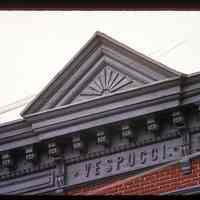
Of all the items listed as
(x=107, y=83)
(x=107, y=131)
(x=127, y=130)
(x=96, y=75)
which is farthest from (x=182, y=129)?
(x=96, y=75)

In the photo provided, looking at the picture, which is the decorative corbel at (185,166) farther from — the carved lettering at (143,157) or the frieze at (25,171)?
the frieze at (25,171)

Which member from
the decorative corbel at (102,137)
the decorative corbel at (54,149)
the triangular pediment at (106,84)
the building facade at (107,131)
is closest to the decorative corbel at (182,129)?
the building facade at (107,131)

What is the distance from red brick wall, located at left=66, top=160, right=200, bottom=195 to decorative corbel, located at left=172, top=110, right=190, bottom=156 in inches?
11.5

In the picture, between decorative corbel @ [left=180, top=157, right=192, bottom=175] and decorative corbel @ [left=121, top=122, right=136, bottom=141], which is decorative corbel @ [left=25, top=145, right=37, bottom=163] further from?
decorative corbel @ [left=180, top=157, right=192, bottom=175]

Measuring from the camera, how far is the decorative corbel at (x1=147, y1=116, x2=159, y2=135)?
30.5ft

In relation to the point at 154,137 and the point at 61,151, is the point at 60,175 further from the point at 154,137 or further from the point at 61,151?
the point at 154,137

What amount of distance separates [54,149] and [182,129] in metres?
1.82

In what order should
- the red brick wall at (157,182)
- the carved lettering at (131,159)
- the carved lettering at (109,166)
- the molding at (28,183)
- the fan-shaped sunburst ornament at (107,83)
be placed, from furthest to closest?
1. the molding at (28,183)
2. the fan-shaped sunburst ornament at (107,83)
3. the carved lettering at (109,166)
4. the carved lettering at (131,159)
5. the red brick wall at (157,182)

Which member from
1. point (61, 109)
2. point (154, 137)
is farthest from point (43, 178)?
point (154, 137)

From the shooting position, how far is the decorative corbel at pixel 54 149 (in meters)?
9.96

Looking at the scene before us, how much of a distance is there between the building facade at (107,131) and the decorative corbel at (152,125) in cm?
1

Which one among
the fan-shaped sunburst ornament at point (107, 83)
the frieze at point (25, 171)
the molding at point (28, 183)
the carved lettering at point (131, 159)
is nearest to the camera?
the carved lettering at point (131, 159)

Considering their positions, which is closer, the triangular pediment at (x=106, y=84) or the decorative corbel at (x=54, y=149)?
the triangular pediment at (x=106, y=84)

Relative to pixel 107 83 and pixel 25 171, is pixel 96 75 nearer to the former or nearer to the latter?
pixel 107 83
